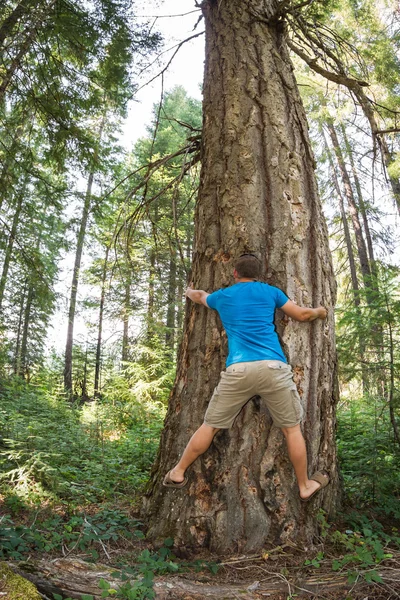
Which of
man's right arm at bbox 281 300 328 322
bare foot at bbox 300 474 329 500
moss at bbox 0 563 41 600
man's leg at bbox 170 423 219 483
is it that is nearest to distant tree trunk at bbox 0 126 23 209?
man's right arm at bbox 281 300 328 322

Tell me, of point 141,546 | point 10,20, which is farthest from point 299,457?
point 10,20

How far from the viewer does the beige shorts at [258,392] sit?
9.96ft

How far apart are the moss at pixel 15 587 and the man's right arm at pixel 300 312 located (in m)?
2.37

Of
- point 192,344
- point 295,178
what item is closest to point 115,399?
point 192,344

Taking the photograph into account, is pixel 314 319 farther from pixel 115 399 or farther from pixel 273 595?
pixel 115 399

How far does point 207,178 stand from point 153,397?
7.29 meters

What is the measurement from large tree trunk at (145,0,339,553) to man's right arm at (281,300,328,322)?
112mm

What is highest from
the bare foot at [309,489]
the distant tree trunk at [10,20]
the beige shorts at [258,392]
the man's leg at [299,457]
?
the distant tree trunk at [10,20]

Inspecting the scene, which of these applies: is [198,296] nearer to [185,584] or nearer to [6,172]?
[185,584]

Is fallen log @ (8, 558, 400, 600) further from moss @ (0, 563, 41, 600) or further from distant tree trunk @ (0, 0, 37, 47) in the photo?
distant tree trunk @ (0, 0, 37, 47)

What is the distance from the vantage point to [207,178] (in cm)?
401

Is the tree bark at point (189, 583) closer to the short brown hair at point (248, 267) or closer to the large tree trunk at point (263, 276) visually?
the large tree trunk at point (263, 276)

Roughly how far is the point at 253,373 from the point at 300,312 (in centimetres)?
68

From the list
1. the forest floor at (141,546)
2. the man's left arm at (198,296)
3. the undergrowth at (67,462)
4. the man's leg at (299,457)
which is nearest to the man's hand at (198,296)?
the man's left arm at (198,296)
